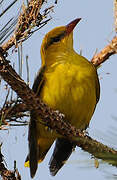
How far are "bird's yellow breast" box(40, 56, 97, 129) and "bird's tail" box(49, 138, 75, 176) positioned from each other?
24 centimetres

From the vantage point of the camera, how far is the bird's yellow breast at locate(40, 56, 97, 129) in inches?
129

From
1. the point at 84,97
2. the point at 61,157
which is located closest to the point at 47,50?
the point at 84,97

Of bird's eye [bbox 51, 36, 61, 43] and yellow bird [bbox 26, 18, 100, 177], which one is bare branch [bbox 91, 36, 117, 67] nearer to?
yellow bird [bbox 26, 18, 100, 177]

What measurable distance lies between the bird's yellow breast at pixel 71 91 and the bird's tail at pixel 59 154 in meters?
0.24

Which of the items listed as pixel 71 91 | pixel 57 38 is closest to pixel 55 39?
pixel 57 38

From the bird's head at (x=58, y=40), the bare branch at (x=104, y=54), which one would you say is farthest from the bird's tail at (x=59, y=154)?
the bird's head at (x=58, y=40)

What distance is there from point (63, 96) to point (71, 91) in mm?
90

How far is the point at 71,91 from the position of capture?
328 cm

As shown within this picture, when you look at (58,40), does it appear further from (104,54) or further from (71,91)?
(104,54)

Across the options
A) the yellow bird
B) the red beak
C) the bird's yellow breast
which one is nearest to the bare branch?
the yellow bird

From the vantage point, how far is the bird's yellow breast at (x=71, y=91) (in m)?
3.28

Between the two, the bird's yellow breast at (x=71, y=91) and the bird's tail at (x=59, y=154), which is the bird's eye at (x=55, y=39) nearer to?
the bird's yellow breast at (x=71, y=91)

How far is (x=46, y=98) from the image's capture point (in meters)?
3.34

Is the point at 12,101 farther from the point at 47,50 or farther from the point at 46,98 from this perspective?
the point at 47,50
